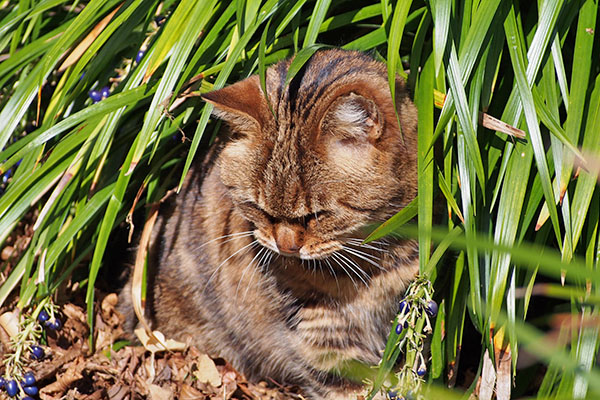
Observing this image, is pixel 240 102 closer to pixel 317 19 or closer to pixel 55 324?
pixel 317 19

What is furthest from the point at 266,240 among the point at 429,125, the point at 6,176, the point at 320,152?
the point at 6,176

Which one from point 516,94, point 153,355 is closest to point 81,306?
point 153,355

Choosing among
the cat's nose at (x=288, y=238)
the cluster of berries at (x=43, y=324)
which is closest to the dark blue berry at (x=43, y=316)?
the cluster of berries at (x=43, y=324)

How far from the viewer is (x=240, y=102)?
198 cm

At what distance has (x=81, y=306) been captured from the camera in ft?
9.39

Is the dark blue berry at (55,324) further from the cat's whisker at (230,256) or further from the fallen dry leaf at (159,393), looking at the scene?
the cat's whisker at (230,256)

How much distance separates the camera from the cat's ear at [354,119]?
6.00ft

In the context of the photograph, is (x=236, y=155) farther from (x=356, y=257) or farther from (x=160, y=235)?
(x=160, y=235)

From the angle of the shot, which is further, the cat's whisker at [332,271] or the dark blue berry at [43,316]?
the dark blue berry at [43,316]

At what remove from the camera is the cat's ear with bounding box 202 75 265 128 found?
6.34 ft

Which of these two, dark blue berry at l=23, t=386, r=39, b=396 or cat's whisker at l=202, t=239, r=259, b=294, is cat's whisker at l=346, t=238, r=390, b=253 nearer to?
cat's whisker at l=202, t=239, r=259, b=294

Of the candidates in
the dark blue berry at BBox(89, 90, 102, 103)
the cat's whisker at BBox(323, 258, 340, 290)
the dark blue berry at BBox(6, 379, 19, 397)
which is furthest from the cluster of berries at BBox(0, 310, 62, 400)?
the cat's whisker at BBox(323, 258, 340, 290)

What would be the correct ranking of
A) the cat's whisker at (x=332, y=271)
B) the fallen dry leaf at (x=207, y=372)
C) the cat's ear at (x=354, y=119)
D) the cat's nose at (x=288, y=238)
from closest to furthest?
1. the cat's ear at (x=354, y=119)
2. the cat's nose at (x=288, y=238)
3. the cat's whisker at (x=332, y=271)
4. the fallen dry leaf at (x=207, y=372)

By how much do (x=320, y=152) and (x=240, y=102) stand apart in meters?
0.27
